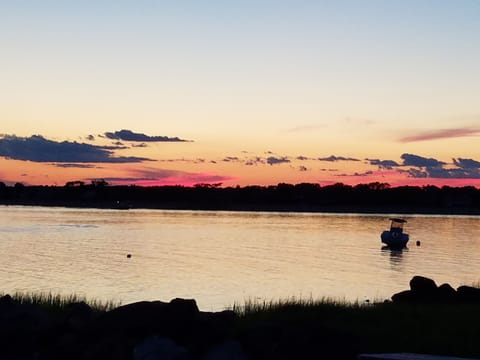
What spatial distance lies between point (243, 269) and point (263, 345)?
156 feet

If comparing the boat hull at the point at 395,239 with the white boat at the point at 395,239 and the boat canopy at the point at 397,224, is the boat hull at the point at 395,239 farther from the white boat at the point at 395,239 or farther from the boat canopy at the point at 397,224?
the boat canopy at the point at 397,224

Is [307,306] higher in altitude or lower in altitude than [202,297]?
higher

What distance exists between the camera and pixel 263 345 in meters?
12.6

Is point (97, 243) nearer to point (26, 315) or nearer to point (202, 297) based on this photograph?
point (202, 297)

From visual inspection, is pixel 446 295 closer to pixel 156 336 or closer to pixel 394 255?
pixel 156 336

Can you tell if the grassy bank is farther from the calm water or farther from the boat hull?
the boat hull

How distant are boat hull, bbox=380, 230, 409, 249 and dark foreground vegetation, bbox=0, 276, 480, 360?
7362 centimetres

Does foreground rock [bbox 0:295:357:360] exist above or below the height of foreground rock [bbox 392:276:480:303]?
above

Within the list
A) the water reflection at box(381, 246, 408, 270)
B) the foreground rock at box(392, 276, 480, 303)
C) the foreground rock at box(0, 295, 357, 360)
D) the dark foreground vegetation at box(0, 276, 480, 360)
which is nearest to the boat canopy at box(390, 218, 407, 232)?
the water reflection at box(381, 246, 408, 270)

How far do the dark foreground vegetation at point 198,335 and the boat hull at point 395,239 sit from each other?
2898 inches

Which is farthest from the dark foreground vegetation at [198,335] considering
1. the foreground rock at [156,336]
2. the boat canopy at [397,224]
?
the boat canopy at [397,224]

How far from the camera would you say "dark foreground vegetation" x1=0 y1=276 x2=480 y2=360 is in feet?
40.5

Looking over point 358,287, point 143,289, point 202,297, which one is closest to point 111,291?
point 143,289

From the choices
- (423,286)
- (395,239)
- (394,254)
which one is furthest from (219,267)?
(395,239)
